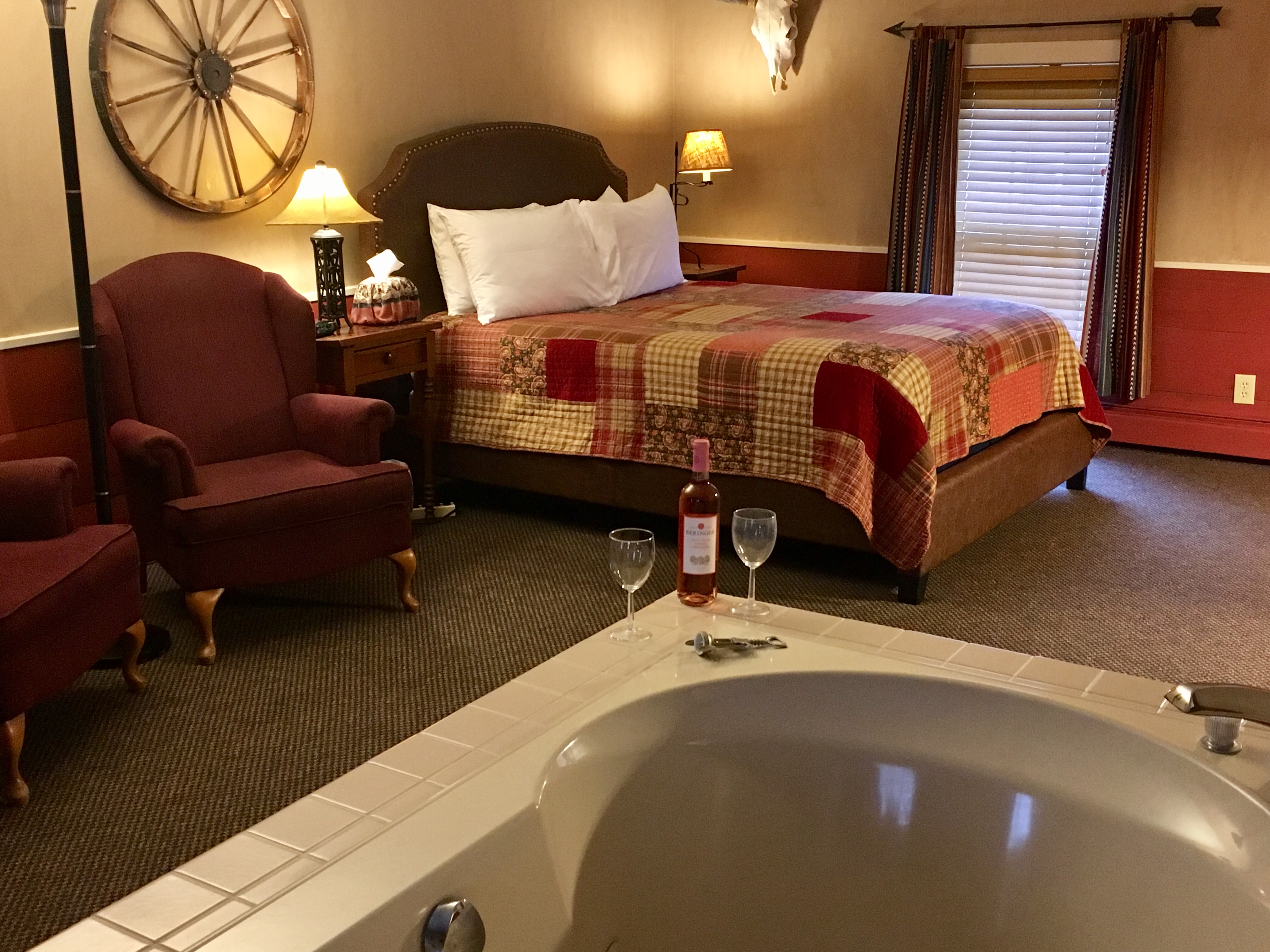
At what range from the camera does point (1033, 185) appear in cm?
536

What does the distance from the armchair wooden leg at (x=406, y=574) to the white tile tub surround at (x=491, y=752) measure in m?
1.37

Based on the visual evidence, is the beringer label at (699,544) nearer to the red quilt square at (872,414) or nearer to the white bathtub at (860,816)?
the white bathtub at (860,816)

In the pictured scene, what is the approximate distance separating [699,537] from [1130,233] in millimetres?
3644

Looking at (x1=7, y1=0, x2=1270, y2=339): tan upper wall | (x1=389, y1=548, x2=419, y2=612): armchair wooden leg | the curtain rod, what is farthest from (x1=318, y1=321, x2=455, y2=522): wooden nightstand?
the curtain rod

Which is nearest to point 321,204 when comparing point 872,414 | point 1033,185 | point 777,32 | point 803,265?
point 872,414

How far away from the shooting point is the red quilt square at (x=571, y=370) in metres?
3.97

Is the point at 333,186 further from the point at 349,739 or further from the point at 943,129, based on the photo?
the point at 943,129

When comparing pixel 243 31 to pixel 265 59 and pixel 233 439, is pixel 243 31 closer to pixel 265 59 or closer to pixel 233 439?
pixel 265 59

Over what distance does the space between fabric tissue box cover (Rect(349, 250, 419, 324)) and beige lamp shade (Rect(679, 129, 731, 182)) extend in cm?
209

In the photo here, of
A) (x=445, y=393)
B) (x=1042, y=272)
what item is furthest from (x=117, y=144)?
(x=1042, y=272)

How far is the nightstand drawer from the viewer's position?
389cm

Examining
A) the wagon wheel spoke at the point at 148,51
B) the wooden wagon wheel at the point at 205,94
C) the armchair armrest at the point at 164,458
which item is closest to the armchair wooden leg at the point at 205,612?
the armchair armrest at the point at 164,458

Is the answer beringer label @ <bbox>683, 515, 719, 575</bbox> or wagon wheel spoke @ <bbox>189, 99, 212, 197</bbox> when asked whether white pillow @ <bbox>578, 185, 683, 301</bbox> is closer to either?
wagon wheel spoke @ <bbox>189, 99, 212, 197</bbox>

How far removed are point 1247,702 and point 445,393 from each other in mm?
3128
